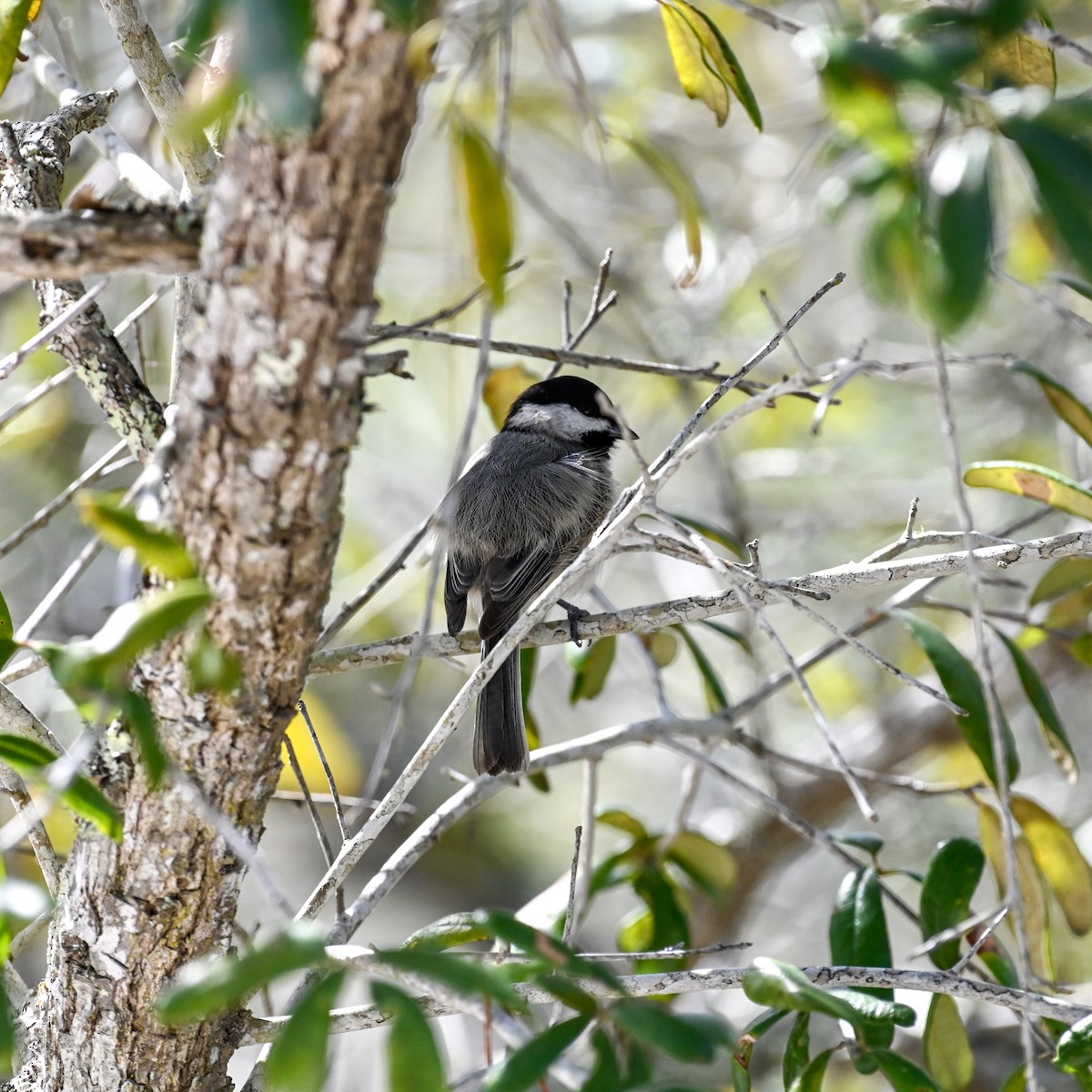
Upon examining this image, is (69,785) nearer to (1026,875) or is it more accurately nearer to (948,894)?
(948,894)

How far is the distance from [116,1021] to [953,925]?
1.58 meters

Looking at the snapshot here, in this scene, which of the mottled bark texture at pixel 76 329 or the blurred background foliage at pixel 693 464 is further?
the blurred background foliage at pixel 693 464

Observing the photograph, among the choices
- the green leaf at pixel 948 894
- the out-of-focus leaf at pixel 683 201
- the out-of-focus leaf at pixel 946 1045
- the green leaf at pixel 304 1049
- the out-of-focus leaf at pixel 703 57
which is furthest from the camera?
the out-of-focus leaf at pixel 683 201

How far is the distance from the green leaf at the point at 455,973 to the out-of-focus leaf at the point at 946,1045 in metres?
1.34

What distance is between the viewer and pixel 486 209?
1.25 metres

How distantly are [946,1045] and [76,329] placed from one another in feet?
6.82

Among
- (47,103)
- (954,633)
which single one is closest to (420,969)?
(47,103)

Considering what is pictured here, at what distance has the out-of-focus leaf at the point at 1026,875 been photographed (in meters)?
2.37

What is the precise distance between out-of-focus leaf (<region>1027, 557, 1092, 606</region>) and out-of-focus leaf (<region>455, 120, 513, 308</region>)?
6.12ft

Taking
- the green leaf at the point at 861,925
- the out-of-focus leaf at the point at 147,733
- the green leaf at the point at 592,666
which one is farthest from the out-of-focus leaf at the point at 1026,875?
the out-of-focus leaf at the point at 147,733

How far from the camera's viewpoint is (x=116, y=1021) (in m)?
1.58

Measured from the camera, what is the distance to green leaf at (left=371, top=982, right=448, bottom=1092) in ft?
3.33

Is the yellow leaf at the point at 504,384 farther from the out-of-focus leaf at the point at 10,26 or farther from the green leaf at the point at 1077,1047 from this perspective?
the green leaf at the point at 1077,1047

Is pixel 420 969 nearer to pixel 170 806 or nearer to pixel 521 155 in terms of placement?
pixel 170 806
